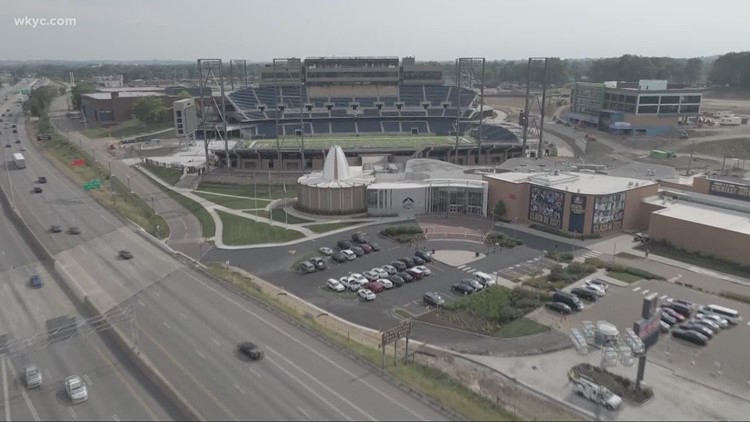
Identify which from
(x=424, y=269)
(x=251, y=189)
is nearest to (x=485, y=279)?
(x=424, y=269)

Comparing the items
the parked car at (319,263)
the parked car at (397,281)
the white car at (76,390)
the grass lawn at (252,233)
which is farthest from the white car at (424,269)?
the white car at (76,390)

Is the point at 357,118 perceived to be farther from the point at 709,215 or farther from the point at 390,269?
the point at 709,215

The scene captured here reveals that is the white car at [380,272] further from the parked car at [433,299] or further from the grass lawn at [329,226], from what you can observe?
the grass lawn at [329,226]

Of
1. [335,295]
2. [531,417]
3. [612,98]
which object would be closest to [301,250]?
[335,295]

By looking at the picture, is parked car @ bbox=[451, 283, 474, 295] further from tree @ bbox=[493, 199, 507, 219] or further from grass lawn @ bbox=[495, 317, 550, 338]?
tree @ bbox=[493, 199, 507, 219]

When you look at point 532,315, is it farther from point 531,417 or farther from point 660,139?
point 660,139

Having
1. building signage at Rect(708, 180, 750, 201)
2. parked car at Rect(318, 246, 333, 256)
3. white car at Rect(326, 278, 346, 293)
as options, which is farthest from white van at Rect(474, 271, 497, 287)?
building signage at Rect(708, 180, 750, 201)

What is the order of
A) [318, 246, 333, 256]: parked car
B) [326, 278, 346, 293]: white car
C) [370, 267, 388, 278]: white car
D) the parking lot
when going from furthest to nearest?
1. [318, 246, 333, 256]: parked car
2. [370, 267, 388, 278]: white car
3. [326, 278, 346, 293]: white car
4. the parking lot
